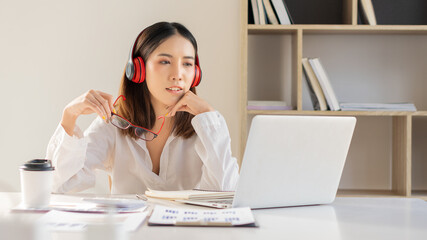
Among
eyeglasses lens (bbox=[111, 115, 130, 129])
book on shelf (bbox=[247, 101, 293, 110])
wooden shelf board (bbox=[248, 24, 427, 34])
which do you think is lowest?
book on shelf (bbox=[247, 101, 293, 110])

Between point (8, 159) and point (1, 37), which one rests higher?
point (1, 37)

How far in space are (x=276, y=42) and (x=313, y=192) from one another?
162cm

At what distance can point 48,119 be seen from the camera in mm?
2920

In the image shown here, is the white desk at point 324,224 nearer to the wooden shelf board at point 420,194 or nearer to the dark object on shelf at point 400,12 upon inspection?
the wooden shelf board at point 420,194

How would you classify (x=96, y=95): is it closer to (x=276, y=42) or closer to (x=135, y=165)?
(x=135, y=165)

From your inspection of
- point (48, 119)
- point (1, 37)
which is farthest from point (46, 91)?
point (1, 37)

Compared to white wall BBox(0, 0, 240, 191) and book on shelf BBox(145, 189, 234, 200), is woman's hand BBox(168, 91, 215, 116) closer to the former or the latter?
book on shelf BBox(145, 189, 234, 200)

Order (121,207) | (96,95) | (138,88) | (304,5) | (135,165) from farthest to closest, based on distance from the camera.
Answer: (304,5)
(138,88)
(135,165)
(96,95)
(121,207)

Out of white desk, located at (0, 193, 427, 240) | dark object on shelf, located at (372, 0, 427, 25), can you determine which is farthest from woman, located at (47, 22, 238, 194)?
dark object on shelf, located at (372, 0, 427, 25)

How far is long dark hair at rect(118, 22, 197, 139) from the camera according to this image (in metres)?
1.81

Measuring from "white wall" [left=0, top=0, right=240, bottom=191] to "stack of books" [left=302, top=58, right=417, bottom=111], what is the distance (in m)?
0.49

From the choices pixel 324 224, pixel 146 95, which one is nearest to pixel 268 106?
pixel 146 95

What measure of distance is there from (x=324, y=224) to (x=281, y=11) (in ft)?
5.37

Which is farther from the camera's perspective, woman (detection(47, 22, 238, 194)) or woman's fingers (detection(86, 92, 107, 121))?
woman (detection(47, 22, 238, 194))
